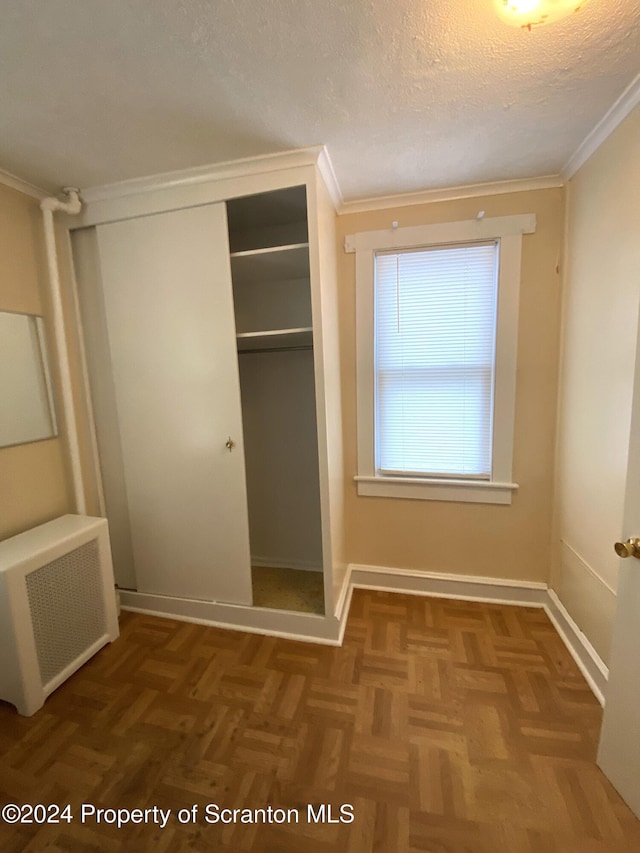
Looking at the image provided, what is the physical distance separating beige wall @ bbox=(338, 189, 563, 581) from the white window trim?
0.05 metres

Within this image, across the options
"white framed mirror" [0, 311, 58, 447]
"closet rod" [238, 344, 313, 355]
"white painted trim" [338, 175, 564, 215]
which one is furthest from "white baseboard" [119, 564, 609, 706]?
"white painted trim" [338, 175, 564, 215]

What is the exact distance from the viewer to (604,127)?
4.77 ft

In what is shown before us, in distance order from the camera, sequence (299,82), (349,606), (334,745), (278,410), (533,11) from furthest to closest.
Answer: (278,410) → (349,606) → (334,745) → (299,82) → (533,11)

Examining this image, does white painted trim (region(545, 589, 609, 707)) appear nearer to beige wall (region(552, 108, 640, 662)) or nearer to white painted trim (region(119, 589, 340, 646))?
beige wall (region(552, 108, 640, 662))

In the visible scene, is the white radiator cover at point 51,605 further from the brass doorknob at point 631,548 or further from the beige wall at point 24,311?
the brass doorknob at point 631,548

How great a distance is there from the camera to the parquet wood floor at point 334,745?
1080 mm

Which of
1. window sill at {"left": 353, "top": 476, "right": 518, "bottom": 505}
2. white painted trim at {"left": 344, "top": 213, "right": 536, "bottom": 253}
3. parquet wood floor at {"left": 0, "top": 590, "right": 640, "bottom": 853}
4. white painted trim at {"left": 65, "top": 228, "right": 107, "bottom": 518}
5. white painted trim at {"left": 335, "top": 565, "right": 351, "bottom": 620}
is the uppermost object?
white painted trim at {"left": 344, "top": 213, "right": 536, "bottom": 253}

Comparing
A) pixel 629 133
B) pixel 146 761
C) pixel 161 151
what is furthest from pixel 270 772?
pixel 629 133

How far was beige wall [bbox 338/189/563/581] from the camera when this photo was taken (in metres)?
1.91

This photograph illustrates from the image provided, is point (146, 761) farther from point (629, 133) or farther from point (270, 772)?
point (629, 133)

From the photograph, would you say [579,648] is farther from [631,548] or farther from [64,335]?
[64,335]

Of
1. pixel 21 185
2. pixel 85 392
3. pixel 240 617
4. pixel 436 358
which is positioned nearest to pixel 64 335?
pixel 85 392

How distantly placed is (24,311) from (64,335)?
199 millimetres

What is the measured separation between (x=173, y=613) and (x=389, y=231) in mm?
2724
